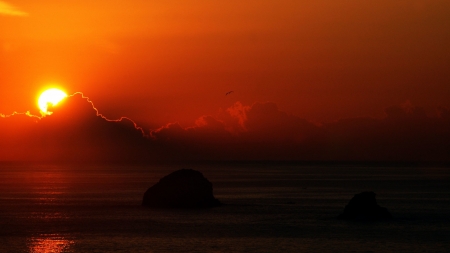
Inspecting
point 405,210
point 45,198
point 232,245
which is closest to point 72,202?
point 45,198

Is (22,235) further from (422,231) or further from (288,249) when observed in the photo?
(422,231)

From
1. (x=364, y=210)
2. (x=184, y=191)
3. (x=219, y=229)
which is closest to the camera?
(x=219, y=229)

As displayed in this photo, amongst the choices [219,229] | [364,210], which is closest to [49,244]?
[219,229]

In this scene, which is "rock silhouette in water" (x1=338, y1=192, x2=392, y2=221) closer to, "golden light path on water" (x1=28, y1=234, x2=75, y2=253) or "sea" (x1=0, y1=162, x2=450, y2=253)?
"sea" (x1=0, y1=162, x2=450, y2=253)

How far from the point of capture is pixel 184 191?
93562 millimetres

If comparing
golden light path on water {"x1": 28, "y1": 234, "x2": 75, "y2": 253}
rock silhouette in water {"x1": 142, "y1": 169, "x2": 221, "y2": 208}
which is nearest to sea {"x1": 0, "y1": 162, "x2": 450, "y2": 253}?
golden light path on water {"x1": 28, "y1": 234, "x2": 75, "y2": 253}

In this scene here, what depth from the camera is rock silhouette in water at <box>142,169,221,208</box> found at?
8988 cm

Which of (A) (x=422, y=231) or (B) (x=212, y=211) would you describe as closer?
(A) (x=422, y=231)

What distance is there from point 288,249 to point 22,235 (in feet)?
86.9

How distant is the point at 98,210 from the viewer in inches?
3819

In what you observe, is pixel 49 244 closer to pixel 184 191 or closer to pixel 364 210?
pixel 184 191

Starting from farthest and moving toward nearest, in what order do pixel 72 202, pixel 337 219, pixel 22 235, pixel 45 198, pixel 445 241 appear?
1. pixel 45 198
2. pixel 72 202
3. pixel 337 219
4. pixel 22 235
5. pixel 445 241

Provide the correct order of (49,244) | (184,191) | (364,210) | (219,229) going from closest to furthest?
(49,244) → (219,229) → (364,210) → (184,191)

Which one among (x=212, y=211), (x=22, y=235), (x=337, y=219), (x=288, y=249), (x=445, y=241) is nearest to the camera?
(x=288, y=249)
